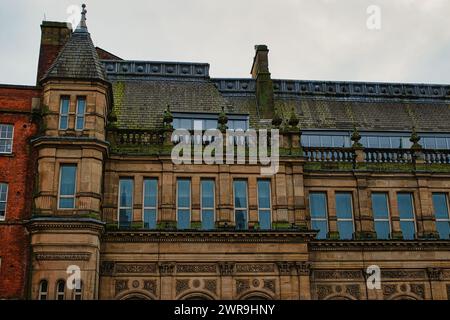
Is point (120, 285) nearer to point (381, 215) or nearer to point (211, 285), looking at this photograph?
point (211, 285)

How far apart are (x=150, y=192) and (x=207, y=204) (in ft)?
9.67

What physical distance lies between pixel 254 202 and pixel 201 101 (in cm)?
788

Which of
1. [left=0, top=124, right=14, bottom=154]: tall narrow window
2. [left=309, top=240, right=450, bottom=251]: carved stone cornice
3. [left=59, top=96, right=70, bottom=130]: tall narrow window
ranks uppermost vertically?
[left=59, top=96, right=70, bottom=130]: tall narrow window

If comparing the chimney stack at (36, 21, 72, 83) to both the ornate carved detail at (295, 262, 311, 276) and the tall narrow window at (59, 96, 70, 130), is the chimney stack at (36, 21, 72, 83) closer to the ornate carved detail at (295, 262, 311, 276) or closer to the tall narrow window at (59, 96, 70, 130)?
the tall narrow window at (59, 96, 70, 130)

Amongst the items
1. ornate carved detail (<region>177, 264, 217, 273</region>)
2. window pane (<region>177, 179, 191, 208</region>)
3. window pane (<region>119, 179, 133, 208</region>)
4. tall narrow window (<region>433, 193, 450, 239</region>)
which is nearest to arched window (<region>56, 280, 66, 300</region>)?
window pane (<region>119, 179, 133, 208</region>)

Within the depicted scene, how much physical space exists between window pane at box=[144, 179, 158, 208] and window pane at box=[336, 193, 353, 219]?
9666 mm

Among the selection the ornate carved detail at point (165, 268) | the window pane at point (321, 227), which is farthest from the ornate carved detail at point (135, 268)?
the window pane at point (321, 227)

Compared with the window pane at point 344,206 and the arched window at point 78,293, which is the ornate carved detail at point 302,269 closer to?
the window pane at point 344,206

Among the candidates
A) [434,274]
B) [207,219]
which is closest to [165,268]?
[207,219]

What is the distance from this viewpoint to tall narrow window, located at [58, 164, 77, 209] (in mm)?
Result: 30672
